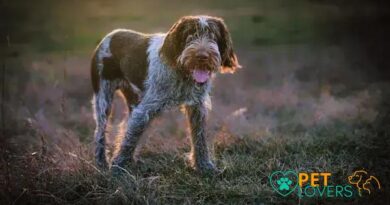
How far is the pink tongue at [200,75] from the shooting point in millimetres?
5379

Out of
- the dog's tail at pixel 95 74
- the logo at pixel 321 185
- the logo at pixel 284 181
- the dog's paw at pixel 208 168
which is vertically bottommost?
the dog's paw at pixel 208 168

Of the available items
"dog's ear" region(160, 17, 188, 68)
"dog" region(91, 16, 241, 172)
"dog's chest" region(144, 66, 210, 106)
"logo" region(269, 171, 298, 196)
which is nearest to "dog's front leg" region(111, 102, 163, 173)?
"dog" region(91, 16, 241, 172)

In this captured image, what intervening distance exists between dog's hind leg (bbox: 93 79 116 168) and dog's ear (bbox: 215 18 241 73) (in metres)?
1.48

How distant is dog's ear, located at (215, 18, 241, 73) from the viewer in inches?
218

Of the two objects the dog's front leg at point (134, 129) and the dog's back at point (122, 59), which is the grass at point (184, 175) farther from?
the dog's back at point (122, 59)

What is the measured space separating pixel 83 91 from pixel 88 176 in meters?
5.32

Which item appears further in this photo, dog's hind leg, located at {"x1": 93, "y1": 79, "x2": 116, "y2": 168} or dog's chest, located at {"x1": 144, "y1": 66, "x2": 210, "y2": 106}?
dog's hind leg, located at {"x1": 93, "y1": 79, "x2": 116, "y2": 168}

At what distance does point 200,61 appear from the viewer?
17.2 feet

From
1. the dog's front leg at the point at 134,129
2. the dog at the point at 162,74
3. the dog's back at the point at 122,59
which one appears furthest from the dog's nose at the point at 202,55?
the dog's back at the point at 122,59

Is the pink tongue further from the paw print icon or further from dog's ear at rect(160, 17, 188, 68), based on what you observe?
the paw print icon

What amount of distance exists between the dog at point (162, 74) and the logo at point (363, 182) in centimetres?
145

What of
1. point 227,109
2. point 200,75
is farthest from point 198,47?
point 227,109

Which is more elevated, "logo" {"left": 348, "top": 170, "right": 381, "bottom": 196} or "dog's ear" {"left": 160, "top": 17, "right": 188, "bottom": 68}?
"dog's ear" {"left": 160, "top": 17, "right": 188, "bottom": 68}

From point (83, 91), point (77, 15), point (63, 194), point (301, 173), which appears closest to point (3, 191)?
point (63, 194)
